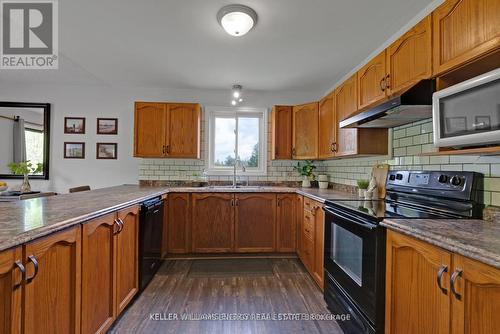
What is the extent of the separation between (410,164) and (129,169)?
141 inches

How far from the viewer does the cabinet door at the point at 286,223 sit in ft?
10.6

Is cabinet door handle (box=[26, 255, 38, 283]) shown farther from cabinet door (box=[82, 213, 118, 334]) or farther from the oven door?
the oven door

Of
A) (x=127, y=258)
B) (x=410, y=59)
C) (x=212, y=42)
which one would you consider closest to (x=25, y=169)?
(x=127, y=258)

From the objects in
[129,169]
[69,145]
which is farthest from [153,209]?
[69,145]

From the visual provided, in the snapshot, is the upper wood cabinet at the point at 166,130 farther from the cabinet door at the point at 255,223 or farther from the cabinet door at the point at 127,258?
the cabinet door at the point at 127,258

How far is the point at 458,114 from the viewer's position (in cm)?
124

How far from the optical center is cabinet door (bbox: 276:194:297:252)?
3219 millimetres

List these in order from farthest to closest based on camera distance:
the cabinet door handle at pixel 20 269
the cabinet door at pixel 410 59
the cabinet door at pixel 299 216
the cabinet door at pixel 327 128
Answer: the cabinet door at pixel 299 216 → the cabinet door at pixel 327 128 → the cabinet door at pixel 410 59 → the cabinet door handle at pixel 20 269

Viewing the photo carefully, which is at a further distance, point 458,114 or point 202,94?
point 202,94

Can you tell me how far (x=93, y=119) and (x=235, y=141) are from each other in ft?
7.03

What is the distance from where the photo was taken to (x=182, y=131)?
346 cm

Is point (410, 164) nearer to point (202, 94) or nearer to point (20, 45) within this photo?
point (202, 94)

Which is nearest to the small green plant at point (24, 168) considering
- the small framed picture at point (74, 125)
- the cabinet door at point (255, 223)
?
the small framed picture at point (74, 125)

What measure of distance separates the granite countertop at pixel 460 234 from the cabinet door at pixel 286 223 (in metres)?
1.88
